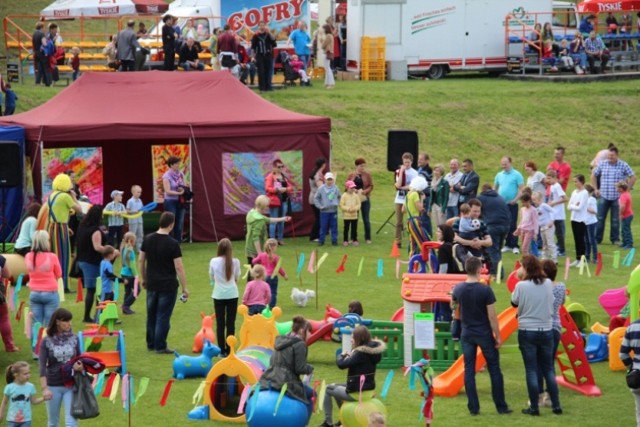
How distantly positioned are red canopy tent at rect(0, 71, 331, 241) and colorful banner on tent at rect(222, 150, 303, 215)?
0.10 m

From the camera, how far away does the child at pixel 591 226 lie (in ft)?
68.1

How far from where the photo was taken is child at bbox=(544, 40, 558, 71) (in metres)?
39.9

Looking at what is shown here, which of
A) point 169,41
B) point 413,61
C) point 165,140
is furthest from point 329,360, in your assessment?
point 413,61

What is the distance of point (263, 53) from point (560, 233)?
1362 cm

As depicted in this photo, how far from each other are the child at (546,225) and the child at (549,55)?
20.7 m

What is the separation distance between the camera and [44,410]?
41.8ft

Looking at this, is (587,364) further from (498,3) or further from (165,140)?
(498,3)

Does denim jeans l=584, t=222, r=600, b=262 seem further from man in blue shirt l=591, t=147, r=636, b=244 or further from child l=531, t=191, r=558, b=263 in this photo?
man in blue shirt l=591, t=147, r=636, b=244

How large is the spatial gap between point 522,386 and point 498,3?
27942 millimetres

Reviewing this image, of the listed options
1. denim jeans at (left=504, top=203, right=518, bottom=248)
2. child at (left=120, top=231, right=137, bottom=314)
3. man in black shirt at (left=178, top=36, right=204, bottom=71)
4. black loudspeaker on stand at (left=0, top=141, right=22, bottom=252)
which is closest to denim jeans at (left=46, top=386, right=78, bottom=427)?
child at (left=120, top=231, right=137, bottom=314)

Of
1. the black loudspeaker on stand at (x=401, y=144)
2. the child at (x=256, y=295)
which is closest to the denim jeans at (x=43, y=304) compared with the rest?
the child at (x=256, y=295)

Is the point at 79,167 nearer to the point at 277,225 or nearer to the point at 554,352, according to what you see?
the point at 277,225

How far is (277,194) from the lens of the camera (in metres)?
22.6

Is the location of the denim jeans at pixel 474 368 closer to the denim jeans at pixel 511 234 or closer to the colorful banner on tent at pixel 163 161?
the denim jeans at pixel 511 234
